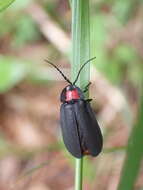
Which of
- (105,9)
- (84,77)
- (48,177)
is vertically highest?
(105,9)

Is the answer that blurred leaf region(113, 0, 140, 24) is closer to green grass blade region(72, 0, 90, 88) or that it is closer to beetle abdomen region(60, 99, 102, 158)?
beetle abdomen region(60, 99, 102, 158)

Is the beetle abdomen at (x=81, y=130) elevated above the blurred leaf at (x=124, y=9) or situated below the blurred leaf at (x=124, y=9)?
below

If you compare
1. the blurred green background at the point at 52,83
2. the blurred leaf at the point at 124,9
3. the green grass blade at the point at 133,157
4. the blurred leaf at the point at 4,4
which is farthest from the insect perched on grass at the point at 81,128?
the blurred leaf at the point at 124,9

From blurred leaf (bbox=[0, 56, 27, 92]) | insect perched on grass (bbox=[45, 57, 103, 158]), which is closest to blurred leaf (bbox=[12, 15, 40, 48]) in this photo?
blurred leaf (bbox=[0, 56, 27, 92])

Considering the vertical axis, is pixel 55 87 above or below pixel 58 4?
below

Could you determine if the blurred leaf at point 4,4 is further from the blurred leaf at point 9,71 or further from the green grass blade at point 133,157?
the blurred leaf at point 9,71

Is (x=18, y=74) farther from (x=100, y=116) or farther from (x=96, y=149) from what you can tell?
(x=96, y=149)

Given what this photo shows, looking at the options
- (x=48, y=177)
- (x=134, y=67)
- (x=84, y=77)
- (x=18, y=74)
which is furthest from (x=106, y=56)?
(x=84, y=77)
